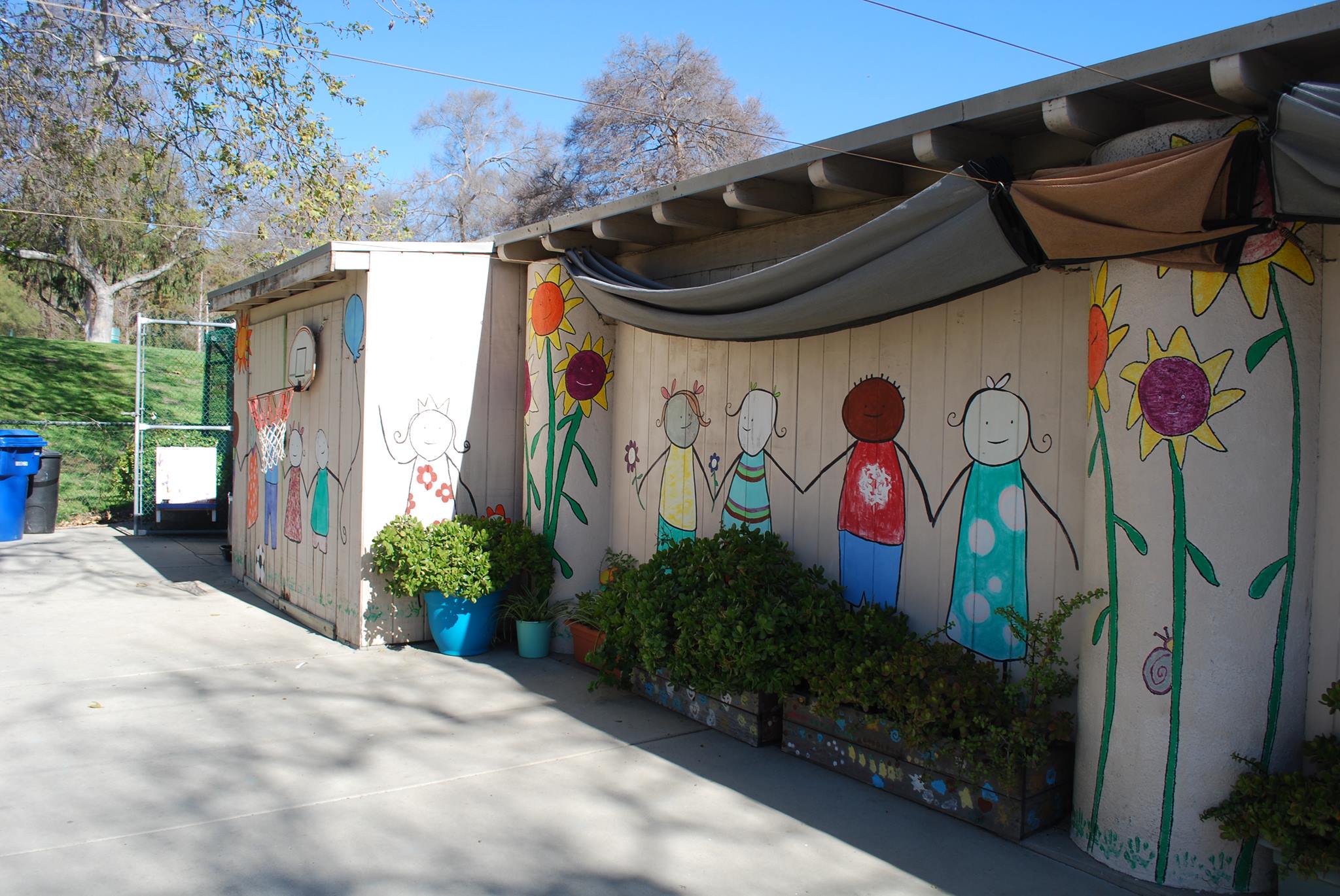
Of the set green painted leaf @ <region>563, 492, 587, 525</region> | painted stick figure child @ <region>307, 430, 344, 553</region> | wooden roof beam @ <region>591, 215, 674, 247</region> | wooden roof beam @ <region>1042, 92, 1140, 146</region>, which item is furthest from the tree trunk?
wooden roof beam @ <region>1042, 92, 1140, 146</region>

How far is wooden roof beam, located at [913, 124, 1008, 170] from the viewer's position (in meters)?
4.06

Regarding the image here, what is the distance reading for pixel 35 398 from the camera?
17.7 meters

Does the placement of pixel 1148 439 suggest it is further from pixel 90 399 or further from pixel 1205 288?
pixel 90 399

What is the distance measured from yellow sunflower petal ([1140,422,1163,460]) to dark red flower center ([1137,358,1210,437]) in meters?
0.01

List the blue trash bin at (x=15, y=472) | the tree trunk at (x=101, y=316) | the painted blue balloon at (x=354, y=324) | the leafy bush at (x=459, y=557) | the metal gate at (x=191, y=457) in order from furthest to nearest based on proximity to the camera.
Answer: the tree trunk at (x=101, y=316) < the metal gate at (x=191, y=457) < the blue trash bin at (x=15, y=472) < the painted blue balloon at (x=354, y=324) < the leafy bush at (x=459, y=557)

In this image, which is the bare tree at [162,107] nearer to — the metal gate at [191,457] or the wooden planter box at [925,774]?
the metal gate at [191,457]

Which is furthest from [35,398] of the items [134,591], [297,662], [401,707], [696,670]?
[696,670]

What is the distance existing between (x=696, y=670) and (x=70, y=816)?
278cm

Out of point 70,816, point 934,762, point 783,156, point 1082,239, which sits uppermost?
point 783,156

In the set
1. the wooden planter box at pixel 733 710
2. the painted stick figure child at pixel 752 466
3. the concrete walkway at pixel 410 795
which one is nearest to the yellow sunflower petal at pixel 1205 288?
the concrete walkway at pixel 410 795

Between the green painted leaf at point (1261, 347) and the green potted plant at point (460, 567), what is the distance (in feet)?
15.1

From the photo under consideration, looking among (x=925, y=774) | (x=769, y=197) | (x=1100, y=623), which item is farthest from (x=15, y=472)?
(x=1100, y=623)

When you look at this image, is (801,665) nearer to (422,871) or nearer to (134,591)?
(422,871)

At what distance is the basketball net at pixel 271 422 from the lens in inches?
336
